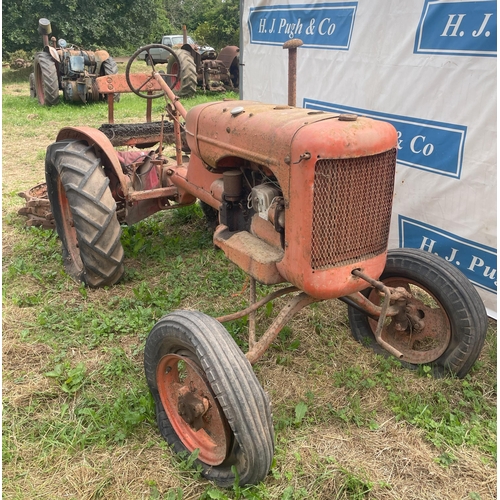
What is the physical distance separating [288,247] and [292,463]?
3.18ft

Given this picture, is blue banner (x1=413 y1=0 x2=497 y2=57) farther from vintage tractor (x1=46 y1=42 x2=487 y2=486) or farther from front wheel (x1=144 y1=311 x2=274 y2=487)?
front wheel (x1=144 y1=311 x2=274 y2=487)

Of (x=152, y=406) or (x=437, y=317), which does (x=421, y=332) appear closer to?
(x=437, y=317)

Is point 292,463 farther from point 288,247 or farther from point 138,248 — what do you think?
point 138,248

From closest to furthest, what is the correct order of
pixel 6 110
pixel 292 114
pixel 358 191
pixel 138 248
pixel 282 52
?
pixel 358 191 → pixel 292 114 → pixel 138 248 → pixel 282 52 → pixel 6 110

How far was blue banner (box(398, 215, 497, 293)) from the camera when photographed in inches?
134

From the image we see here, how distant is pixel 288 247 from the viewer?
2.12m

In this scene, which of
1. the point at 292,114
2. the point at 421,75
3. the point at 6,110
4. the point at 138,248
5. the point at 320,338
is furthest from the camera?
the point at 6,110

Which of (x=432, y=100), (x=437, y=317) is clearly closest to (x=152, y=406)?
(x=437, y=317)

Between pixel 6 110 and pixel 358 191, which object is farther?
pixel 6 110

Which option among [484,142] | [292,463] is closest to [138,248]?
[292,463]

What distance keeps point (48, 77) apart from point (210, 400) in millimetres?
10539

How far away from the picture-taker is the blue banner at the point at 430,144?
3439 millimetres

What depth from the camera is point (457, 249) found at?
3.59 meters

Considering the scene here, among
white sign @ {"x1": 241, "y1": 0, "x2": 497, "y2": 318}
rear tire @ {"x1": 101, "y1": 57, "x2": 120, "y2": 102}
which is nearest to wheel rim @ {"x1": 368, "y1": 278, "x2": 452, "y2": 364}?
white sign @ {"x1": 241, "y1": 0, "x2": 497, "y2": 318}
